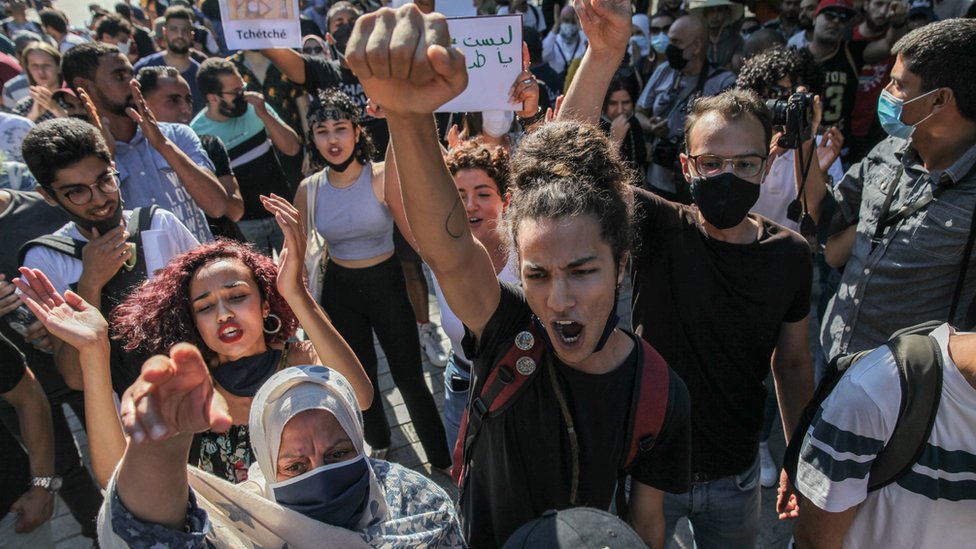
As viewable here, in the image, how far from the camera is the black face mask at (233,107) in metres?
4.71

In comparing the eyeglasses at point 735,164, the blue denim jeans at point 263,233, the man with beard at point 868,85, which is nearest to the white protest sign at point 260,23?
the blue denim jeans at point 263,233

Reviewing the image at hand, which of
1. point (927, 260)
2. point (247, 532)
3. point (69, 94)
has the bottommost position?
point (247, 532)

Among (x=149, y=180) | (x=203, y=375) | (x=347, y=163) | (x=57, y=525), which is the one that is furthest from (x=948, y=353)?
(x=57, y=525)

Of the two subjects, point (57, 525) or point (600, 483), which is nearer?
point (600, 483)

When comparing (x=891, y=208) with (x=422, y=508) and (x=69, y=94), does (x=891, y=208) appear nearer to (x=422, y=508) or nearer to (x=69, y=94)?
(x=422, y=508)

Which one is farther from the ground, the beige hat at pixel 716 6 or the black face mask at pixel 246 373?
the beige hat at pixel 716 6

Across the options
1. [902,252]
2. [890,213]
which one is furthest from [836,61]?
[902,252]

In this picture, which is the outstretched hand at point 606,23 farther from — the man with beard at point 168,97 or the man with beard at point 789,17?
the man with beard at point 789,17

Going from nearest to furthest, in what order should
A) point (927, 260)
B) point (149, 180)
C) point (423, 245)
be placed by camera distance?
point (423, 245) < point (927, 260) < point (149, 180)

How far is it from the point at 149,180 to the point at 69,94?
134 centimetres

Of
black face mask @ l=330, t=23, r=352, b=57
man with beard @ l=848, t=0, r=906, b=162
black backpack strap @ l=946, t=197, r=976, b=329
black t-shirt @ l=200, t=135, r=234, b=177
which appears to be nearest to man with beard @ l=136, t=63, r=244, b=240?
black t-shirt @ l=200, t=135, r=234, b=177

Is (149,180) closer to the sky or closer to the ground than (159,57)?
closer to the ground

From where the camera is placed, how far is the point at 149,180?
134 inches

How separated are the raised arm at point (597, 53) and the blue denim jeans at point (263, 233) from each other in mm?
3186
